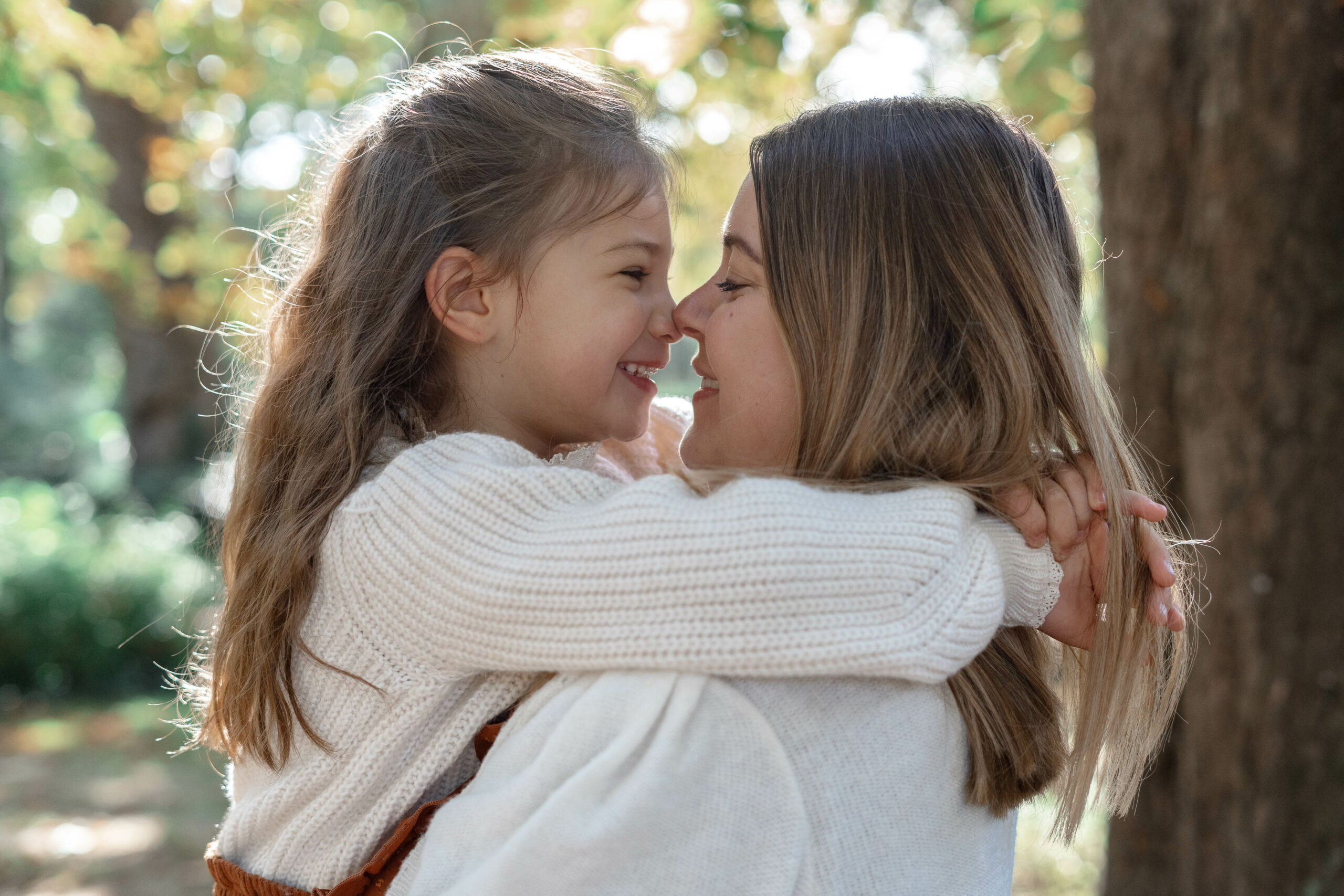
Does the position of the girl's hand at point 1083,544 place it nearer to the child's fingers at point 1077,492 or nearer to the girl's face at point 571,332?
the child's fingers at point 1077,492

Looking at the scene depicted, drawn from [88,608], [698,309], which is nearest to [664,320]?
[698,309]

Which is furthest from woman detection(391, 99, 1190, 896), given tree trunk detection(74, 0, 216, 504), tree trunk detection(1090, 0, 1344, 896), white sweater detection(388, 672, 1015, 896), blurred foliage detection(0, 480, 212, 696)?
tree trunk detection(74, 0, 216, 504)

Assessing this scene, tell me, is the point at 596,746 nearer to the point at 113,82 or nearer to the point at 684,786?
the point at 684,786

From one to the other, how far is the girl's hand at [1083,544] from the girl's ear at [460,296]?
1047 mm

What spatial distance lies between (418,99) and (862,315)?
103 centimetres

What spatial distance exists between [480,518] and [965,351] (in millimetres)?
858

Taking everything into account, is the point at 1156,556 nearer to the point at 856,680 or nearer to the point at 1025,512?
the point at 1025,512

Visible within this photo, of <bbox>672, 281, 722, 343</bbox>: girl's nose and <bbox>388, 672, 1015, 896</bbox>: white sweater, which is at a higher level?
<bbox>672, 281, 722, 343</bbox>: girl's nose

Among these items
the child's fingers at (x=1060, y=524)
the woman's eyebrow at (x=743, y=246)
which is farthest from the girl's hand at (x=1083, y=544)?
the woman's eyebrow at (x=743, y=246)

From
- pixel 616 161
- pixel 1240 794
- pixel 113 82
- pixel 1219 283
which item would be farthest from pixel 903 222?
pixel 113 82

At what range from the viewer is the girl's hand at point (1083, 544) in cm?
178

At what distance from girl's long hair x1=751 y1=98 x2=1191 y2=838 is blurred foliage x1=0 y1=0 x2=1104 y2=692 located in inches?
14.3

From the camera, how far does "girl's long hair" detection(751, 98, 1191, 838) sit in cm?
179

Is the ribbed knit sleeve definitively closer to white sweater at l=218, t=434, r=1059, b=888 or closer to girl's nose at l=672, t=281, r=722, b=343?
white sweater at l=218, t=434, r=1059, b=888
